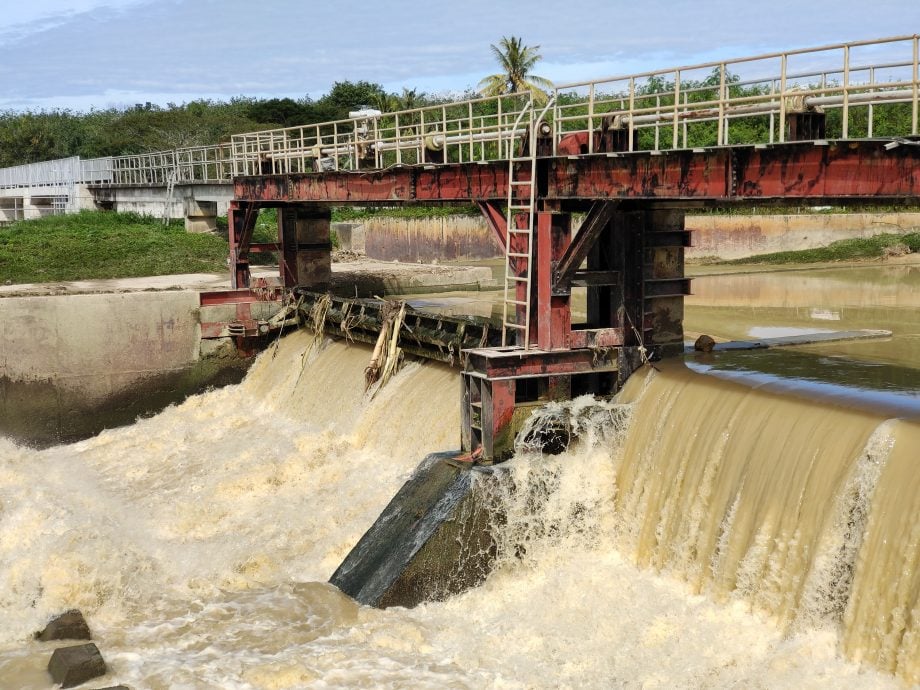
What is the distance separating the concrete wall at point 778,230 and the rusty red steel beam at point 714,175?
27724 millimetres

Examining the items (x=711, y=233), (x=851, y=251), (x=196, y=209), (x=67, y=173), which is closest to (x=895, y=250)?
(x=851, y=251)

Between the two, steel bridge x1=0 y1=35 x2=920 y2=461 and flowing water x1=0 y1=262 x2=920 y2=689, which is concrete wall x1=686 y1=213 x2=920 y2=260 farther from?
flowing water x1=0 y1=262 x2=920 y2=689

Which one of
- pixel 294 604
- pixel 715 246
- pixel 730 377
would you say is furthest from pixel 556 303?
pixel 715 246

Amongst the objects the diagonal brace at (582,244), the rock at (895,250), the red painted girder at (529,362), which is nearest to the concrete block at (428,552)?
the red painted girder at (529,362)

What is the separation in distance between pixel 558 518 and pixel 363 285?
712 inches

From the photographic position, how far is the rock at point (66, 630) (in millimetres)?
13906

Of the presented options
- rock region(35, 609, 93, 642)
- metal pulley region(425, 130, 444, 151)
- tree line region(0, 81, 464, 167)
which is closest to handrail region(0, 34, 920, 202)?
metal pulley region(425, 130, 444, 151)

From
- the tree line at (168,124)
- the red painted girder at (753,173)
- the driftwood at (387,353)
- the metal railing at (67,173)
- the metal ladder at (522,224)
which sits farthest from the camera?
the tree line at (168,124)

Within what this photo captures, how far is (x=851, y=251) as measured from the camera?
139 feet

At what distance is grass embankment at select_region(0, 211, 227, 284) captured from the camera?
3316 centimetres

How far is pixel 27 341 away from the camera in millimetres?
25469

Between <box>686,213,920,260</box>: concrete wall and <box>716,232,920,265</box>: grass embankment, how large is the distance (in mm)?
675

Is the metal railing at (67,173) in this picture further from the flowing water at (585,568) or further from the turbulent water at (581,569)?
the turbulent water at (581,569)

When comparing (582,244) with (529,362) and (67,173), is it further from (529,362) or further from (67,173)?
(67,173)
